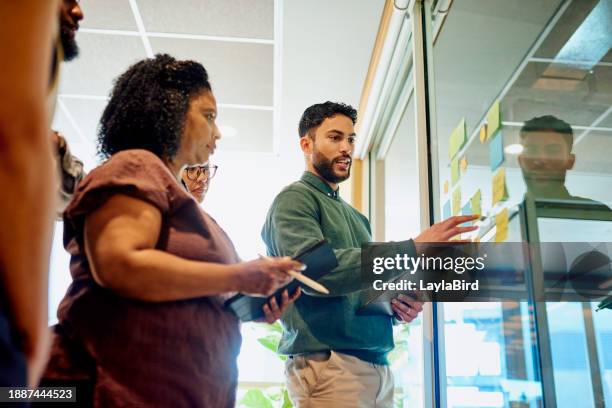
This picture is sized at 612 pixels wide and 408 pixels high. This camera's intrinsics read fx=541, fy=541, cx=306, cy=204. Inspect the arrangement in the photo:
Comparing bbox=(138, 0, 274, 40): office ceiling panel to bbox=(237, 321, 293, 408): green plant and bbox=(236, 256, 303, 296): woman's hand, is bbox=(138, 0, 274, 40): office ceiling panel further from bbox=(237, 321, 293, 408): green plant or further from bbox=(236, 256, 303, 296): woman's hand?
bbox=(236, 256, 303, 296): woman's hand

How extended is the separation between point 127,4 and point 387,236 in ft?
5.87

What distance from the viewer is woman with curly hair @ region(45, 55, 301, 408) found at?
73 cm

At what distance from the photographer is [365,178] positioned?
3.47 metres

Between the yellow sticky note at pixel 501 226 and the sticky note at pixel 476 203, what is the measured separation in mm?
109

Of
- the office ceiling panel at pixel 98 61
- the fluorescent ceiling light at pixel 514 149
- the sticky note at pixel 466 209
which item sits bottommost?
the sticky note at pixel 466 209

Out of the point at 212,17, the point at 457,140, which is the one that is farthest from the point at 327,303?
the point at 212,17

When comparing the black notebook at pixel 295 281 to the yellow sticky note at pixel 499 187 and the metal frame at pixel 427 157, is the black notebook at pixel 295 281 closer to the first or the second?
the yellow sticky note at pixel 499 187

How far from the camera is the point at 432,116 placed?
2.01m

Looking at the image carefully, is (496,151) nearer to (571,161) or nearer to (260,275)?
(571,161)

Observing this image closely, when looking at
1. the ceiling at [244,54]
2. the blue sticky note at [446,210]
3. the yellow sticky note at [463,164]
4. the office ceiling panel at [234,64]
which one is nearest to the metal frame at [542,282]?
the yellow sticky note at [463,164]

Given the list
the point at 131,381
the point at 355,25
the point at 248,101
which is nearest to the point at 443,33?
the point at 355,25

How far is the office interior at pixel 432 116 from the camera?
110 cm

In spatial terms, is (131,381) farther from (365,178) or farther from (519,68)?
(365,178)

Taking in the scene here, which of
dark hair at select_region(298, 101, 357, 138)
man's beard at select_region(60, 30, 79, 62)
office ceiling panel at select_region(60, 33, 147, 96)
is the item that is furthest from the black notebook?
office ceiling panel at select_region(60, 33, 147, 96)
